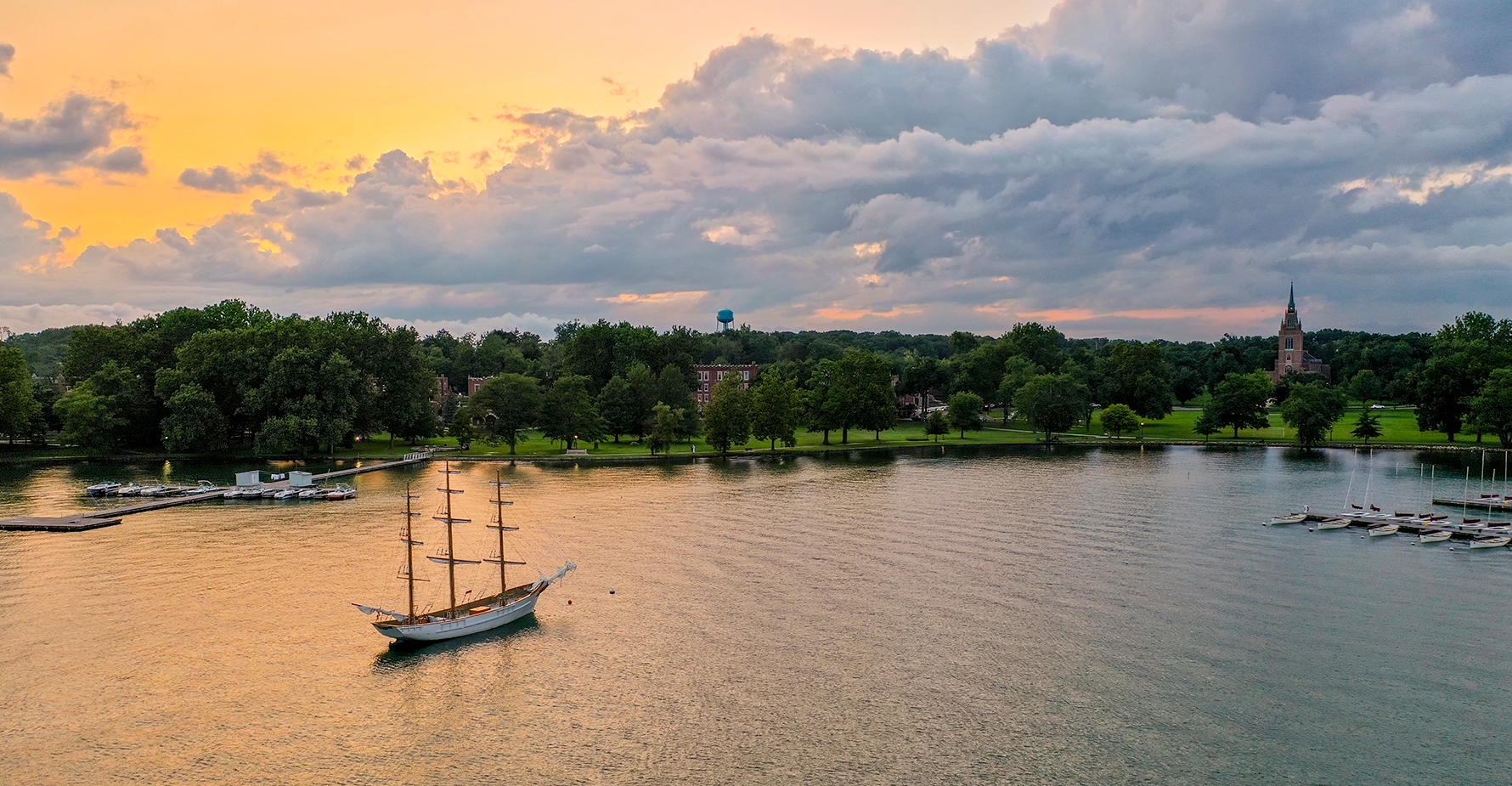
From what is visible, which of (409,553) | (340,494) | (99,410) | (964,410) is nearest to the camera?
(409,553)

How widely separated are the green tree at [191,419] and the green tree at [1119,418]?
364ft

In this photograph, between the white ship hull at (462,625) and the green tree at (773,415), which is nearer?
the white ship hull at (462,625)

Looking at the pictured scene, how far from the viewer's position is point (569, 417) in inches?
4473

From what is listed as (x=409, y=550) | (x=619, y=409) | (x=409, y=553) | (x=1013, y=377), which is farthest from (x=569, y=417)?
(x=409, y=553)

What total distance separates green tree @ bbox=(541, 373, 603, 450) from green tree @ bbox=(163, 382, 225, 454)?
116 ft

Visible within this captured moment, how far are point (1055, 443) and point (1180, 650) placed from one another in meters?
89.6

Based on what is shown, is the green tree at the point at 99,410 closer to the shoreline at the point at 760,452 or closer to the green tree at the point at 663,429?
the shoreline at the point at 760,452

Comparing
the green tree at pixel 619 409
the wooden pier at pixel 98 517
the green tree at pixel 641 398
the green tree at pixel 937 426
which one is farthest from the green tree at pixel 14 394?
the green tree at pixel 937 426

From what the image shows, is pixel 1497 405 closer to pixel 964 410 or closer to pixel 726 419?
pixel 964 410

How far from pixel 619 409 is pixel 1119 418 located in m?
68.6

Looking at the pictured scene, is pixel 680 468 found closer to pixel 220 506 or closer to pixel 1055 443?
pixel 220 506

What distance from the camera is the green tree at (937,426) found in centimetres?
12875

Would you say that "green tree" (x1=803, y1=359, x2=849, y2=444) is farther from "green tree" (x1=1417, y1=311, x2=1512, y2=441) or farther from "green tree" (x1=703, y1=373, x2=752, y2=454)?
"green tree" (x1=1417, y1=311, x2=1512, y2=441)

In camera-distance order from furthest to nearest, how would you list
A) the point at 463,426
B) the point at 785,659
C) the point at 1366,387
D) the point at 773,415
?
the point at 1366,387, the point at 773,415, the point at 463,426, the point at 785,659
